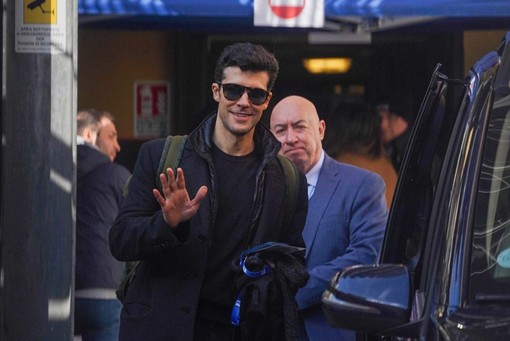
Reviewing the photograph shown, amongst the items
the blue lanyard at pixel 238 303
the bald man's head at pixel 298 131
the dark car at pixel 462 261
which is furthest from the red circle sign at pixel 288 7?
the dark car at pixel 462 261

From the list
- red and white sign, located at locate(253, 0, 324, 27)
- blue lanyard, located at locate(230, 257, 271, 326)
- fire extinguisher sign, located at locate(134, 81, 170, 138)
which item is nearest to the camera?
blue lanyard, located at locate(230, 257, 271, 326)

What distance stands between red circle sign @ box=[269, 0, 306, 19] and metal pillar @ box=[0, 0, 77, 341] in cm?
242

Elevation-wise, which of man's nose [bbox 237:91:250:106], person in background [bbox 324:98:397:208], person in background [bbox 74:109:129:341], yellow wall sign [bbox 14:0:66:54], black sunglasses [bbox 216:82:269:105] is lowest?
person in background [bbox 74:109:129:341]

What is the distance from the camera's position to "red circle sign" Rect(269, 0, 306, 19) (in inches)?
309

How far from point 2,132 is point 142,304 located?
1.79 m

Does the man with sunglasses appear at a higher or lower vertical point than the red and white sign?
lower

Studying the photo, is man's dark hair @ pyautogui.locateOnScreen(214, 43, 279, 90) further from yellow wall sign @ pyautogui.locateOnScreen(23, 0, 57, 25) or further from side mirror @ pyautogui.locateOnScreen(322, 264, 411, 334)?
side mirror @ pyautogui.locateOnScreen(322, 264, 411, 334)

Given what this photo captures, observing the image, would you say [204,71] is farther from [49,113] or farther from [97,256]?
[49,113]

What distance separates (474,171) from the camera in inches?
117

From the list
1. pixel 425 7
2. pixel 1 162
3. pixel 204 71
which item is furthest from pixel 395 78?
pixel 1 162

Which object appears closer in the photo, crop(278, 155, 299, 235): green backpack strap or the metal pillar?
crop(278, 155, 299, 235): green backpack strap

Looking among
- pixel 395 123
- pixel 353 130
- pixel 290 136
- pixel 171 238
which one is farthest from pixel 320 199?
pixel 395 123

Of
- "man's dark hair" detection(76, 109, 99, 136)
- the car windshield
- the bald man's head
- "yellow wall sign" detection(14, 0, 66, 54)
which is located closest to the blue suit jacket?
the bald man's head

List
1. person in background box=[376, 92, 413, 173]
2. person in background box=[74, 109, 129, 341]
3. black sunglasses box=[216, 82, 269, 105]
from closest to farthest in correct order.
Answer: black sunglasses box=[216, 82, 269, 105] < person in background box=[74, 109, 129, 341] < person in background box=[376, 92, 413, 173]
